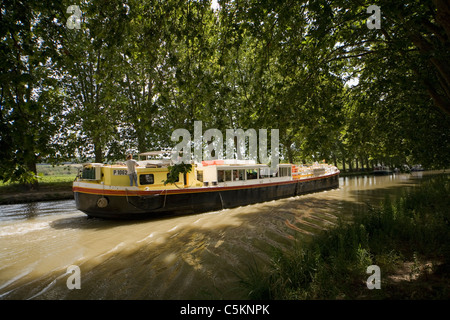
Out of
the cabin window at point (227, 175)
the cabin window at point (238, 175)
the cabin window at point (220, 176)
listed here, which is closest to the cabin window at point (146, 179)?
the cabin window at point (220, 176)

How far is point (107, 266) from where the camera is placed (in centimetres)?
605

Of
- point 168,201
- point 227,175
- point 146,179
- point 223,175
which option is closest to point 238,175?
point 227,175

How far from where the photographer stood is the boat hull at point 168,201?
1120 cm

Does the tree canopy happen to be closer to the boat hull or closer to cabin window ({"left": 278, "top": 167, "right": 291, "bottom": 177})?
the boat hull

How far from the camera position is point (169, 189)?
1231cm

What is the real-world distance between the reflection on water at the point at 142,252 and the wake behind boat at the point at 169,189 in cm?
76

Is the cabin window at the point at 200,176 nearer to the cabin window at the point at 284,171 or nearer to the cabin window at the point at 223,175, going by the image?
the cabin window at the point at 223,175

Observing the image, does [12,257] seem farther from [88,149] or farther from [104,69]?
[88,149]

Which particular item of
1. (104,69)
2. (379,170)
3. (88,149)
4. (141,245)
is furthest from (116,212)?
(379,170)

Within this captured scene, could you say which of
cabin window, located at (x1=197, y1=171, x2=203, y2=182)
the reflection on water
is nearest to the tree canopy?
the reflection on water

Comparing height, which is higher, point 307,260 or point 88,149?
point 88,149

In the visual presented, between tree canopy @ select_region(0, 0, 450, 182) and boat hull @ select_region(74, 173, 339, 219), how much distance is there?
15.0 ft

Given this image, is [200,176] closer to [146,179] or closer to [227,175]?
[227,175]
